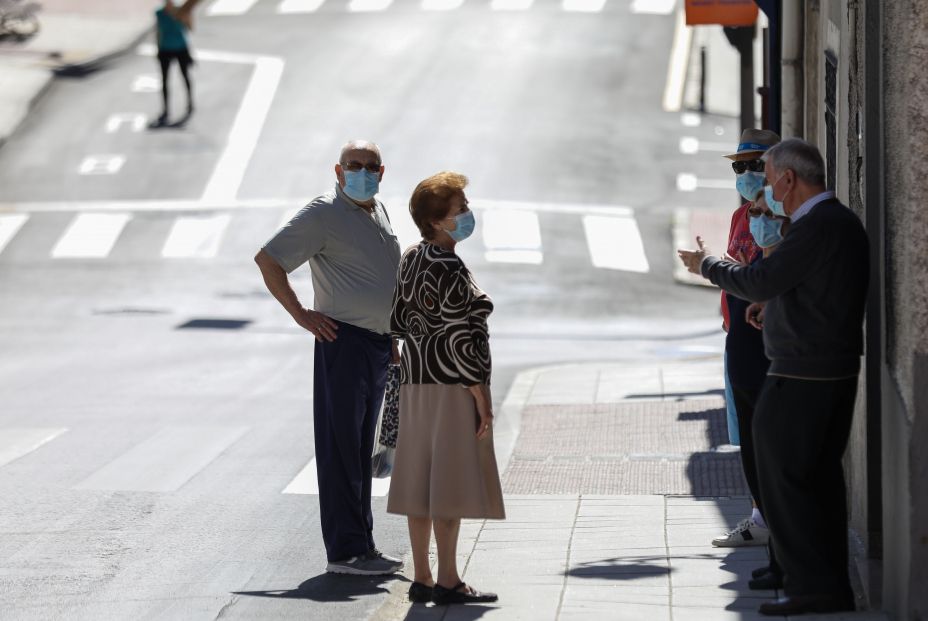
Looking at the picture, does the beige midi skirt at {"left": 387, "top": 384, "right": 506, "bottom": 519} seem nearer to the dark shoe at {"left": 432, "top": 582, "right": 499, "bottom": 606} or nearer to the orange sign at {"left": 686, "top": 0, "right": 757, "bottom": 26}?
the dark shoe at {"left": 432, "top": 582, "right": 499, "bottom": 606}

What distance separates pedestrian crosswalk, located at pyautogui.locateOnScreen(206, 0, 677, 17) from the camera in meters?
38.4

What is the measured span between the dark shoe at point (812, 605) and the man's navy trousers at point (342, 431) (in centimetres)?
240

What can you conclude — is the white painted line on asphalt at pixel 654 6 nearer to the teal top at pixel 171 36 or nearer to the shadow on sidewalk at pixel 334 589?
the teal top at pixel 171 36

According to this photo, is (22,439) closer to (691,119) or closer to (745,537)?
(745,537)

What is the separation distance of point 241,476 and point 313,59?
2385 centimetres

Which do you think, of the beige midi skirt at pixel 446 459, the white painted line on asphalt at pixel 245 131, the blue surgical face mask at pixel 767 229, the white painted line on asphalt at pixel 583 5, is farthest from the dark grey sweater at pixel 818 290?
the white painted line on asphalt at pixel 583 5

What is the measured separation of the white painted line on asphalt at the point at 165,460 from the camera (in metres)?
10.4

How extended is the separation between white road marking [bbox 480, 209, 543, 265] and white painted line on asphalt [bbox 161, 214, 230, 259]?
11.9 ft

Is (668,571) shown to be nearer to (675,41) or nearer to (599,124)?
(599,124)

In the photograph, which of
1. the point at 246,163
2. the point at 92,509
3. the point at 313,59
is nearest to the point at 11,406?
the point at 92,509

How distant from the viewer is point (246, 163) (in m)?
27.0

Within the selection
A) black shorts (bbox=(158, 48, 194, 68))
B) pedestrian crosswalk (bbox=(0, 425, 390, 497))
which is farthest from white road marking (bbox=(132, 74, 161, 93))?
pedestrian crosswalk (bbox=(0, 425, 390, 497))

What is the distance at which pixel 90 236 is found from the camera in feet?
74.9

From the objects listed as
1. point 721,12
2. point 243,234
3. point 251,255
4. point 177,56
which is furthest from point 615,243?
point 177,56
